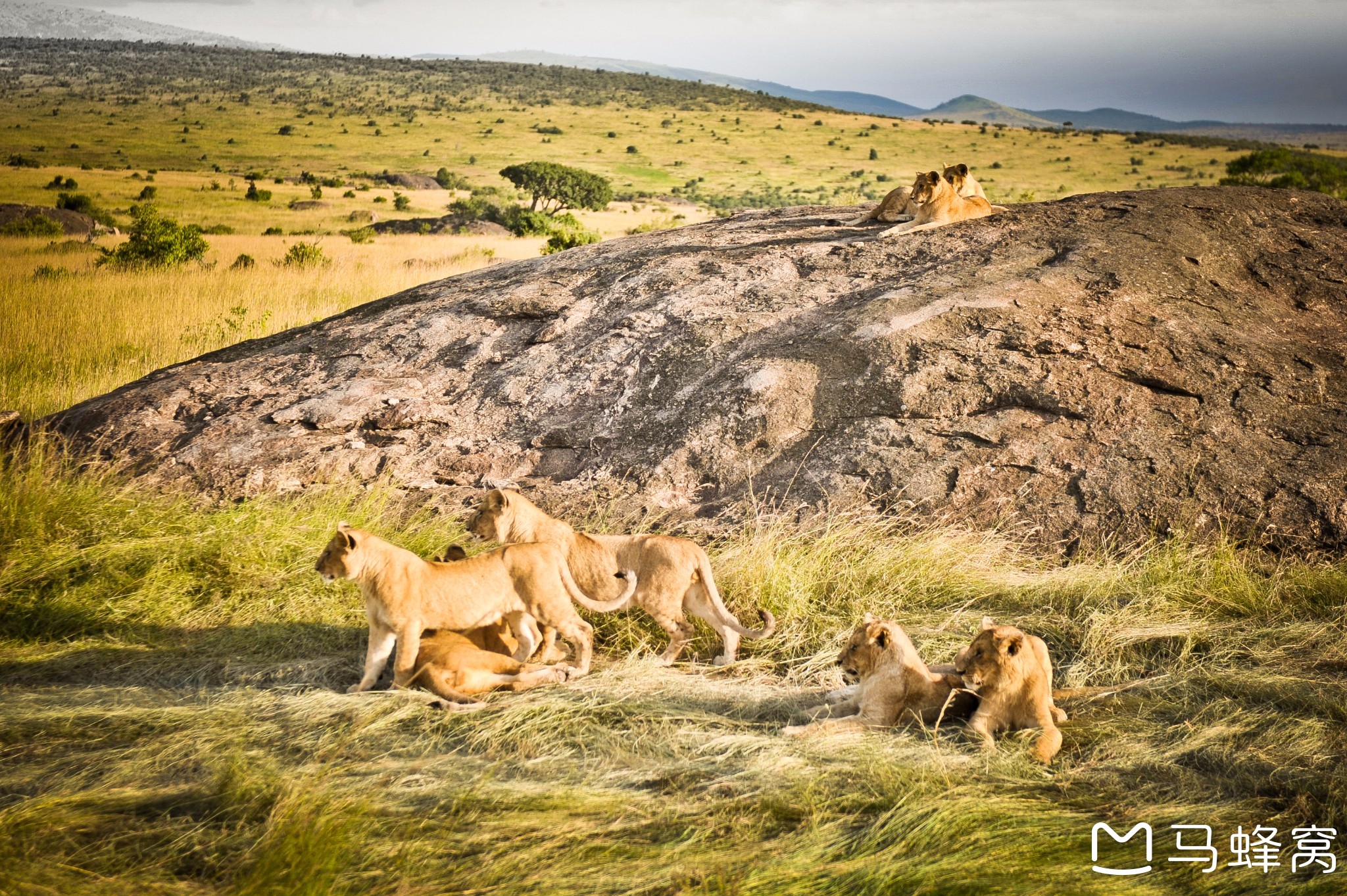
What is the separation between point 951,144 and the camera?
9075 centimetres

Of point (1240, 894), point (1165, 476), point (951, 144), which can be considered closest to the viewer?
point (1240, 894)

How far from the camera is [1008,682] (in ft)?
14.1

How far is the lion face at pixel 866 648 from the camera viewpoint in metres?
4.40

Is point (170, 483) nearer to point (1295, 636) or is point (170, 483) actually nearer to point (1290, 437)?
point (1295, 636)

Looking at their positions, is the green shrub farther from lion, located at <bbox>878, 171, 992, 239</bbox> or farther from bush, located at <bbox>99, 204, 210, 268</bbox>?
lion, located at <bbox>878, 171, 992, 239</bbox>

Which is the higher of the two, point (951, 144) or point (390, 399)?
point (951, 144)

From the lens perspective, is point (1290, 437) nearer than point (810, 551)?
No

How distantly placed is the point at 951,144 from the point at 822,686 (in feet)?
312

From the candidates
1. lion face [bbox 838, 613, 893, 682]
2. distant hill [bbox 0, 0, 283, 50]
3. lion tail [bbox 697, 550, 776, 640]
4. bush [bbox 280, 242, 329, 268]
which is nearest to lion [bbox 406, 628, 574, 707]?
lion tail [bbox 697, 550, 776, 640]

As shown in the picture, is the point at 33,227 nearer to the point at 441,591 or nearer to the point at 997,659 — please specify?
the point at 441,591

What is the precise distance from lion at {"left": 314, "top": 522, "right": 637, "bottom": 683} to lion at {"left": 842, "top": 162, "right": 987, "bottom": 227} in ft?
21.7

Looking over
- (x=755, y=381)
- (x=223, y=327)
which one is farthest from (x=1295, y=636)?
(x=223, y=327)

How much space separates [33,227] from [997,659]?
81.3 ft

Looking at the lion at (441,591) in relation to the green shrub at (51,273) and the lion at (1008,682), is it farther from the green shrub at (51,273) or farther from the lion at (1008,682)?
the green shrub at (51,273)
